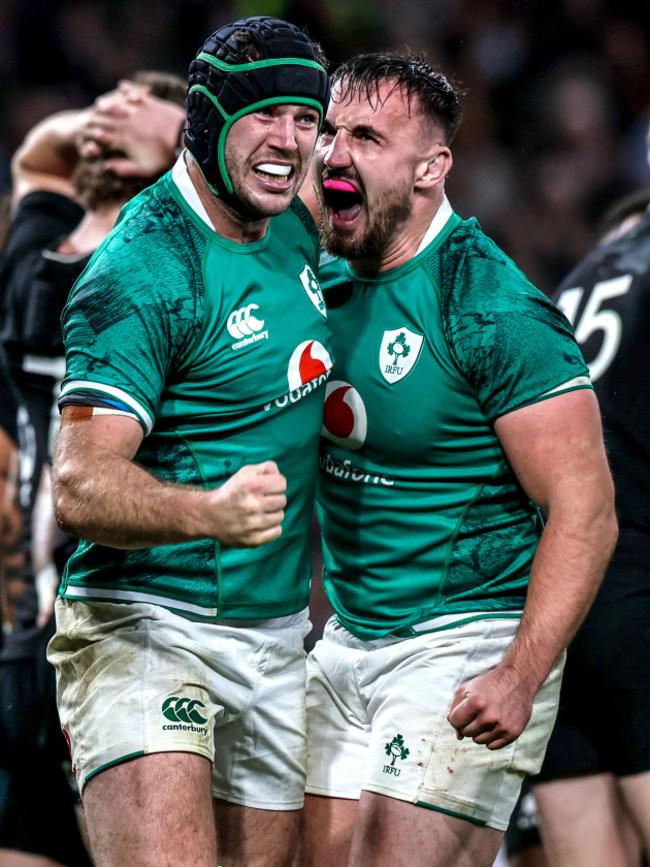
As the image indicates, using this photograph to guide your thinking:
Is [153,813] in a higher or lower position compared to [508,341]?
lower

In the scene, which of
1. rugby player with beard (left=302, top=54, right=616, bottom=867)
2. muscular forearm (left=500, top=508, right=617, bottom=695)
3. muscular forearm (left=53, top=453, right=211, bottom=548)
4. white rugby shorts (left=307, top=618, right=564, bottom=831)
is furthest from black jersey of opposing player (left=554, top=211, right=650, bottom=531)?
muscular forearm (left=53, top=453, right=211, bottom=548)

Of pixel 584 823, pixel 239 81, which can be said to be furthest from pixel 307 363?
pixel 584 823

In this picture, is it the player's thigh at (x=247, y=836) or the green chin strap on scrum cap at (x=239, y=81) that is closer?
the green chin strap on scrum cap at (x=239, y=81)

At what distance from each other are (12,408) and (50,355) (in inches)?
45.4

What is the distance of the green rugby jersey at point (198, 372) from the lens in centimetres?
234

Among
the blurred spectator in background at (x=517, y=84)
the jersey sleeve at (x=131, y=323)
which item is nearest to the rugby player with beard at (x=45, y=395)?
the jersey sleeve at (x=131, y=323)

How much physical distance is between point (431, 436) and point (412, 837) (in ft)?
2.90

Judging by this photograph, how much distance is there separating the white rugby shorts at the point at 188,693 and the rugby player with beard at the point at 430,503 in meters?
0.19

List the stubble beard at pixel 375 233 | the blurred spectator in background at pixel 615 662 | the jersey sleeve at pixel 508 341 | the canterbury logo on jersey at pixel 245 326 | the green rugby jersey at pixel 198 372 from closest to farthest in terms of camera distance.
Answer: the green rugby jersey at pixel 198 372, the canterbury logo on jersey at pixel 245 326, the jersey sleeve at pixel 508 341, the stubble beard at pixel 375 233, the blurred spectator in background at pixel 615 662

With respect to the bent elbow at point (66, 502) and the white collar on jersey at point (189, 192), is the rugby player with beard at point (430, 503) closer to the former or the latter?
the white collar on jersey at point (189, 192)

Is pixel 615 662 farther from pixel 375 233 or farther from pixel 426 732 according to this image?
pixel 375 233

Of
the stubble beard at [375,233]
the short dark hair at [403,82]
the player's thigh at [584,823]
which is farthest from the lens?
the player's thigh at [584,823]

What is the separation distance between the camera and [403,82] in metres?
2.99

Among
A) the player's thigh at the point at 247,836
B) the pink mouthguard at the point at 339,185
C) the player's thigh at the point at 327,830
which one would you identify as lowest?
the player's thigh at the point at 327,830
